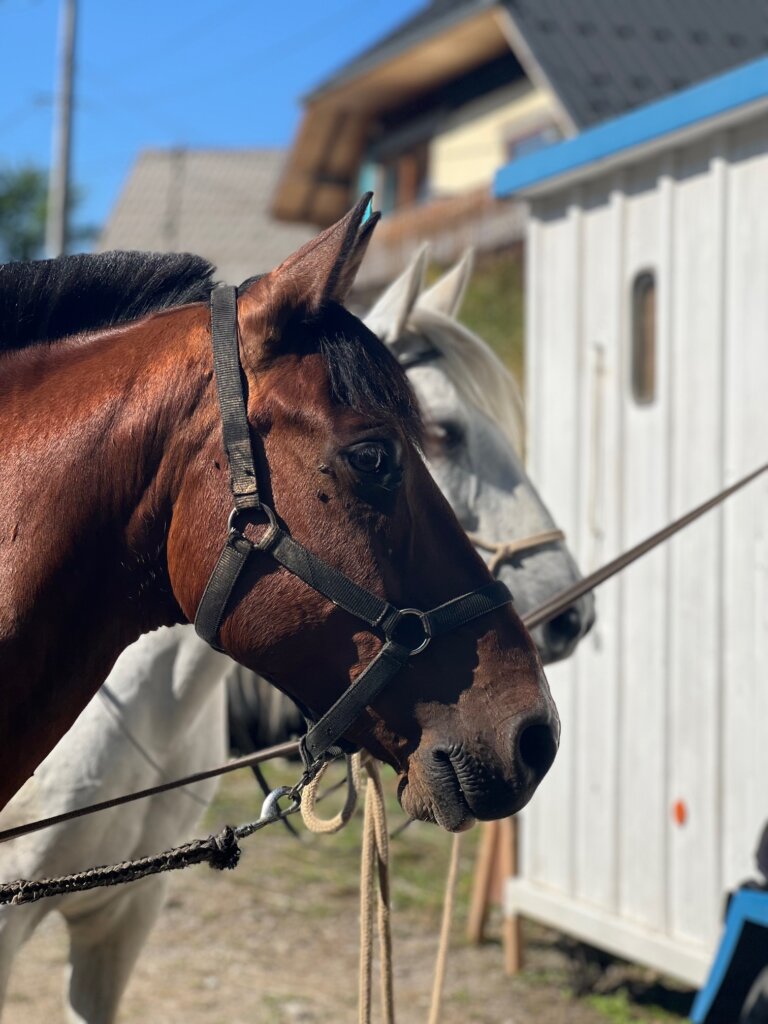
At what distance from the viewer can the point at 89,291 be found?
6.44ft

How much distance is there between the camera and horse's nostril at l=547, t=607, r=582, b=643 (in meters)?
3.06

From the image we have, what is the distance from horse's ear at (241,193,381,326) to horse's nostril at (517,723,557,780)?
0.71 metres

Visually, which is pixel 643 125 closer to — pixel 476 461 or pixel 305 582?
pixel 476 461

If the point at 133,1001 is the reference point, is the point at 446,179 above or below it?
above

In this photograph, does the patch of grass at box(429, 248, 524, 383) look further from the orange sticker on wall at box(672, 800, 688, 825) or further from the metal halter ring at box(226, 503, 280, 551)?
the metal halter ring at box(226, 503, 280, 551)

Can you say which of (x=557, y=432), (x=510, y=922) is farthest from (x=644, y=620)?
(x=510, y=922)

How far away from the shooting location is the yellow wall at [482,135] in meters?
15.5

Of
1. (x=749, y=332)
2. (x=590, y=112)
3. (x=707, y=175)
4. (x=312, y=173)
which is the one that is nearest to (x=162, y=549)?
(x=749, y=332)

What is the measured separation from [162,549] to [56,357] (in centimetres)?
37

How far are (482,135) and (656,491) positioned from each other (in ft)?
44.4

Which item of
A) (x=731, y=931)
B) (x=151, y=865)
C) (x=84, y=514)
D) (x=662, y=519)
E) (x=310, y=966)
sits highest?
(x=84, y=514)

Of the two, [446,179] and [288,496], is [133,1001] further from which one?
[446,179]

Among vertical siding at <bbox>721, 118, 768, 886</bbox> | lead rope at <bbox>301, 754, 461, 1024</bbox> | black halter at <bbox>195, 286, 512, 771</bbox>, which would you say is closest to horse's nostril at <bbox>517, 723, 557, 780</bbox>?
black halter at <bbox>195, 286, 512, 771</bbox>

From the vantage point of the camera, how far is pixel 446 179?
17797 mm
